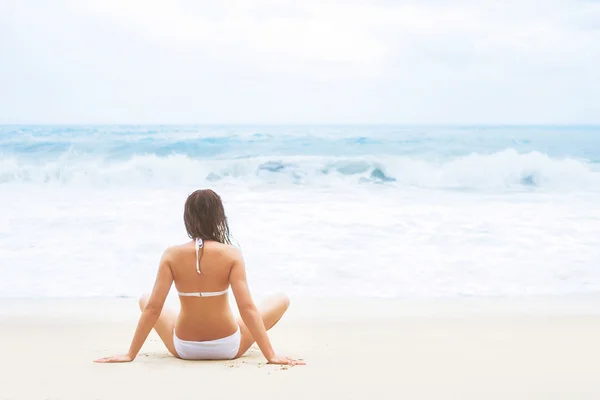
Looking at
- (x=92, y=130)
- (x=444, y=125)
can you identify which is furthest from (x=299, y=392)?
(x=444, y=125)

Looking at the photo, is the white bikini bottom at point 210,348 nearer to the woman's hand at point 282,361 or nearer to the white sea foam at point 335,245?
the woman's hand at point 282,361

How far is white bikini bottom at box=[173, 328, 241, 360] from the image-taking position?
3545mm

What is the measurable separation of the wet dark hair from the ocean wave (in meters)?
12.9

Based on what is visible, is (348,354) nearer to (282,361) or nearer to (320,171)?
(282,361)

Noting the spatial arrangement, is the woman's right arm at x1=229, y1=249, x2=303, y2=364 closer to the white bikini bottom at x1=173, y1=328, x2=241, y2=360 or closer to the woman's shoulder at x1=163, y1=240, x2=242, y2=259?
the woman's shoulder at x1=163, y1=240, x2=242, y2=259

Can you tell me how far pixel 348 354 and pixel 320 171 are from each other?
583 inches

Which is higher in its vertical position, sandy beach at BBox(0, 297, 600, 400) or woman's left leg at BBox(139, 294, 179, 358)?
woman's left leg at BBox(139, 294, 179, 358)

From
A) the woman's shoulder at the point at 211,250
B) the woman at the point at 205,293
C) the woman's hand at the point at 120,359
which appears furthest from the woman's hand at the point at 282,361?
the woman's hand at the point at 120,359

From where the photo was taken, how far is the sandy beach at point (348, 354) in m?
3.10

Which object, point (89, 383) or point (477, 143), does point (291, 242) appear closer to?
point (89, 383)

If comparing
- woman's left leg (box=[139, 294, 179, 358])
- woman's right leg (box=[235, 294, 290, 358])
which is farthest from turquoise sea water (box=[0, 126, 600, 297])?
woman's left leg (box=[139, 294, 179, 358])

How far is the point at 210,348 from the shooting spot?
140 inches

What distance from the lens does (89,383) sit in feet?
10.4

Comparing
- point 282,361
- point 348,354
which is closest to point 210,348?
point 282,361
